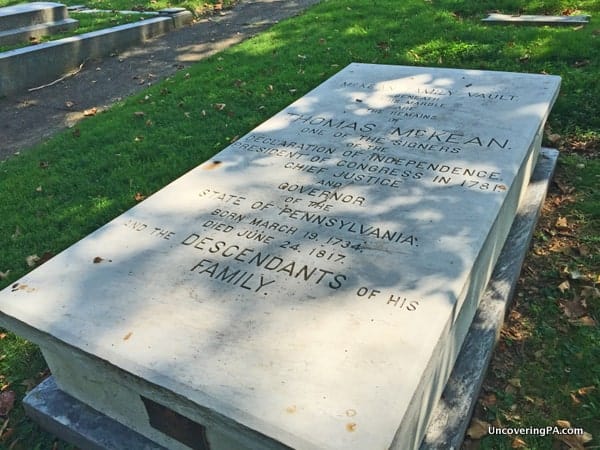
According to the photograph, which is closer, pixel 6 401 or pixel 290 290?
pixel 290 290

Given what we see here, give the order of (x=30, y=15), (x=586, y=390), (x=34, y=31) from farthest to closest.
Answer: (x=30, y=15), (x=34, y=31), (x=586, y=390)

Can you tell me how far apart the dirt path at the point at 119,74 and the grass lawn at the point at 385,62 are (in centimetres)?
53

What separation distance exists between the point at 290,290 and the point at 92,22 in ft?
28.5

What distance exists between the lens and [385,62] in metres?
6.41

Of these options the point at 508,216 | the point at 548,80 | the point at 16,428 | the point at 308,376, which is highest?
the point at 548,80

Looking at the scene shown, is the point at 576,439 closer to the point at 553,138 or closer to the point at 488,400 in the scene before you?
the point at 488,400

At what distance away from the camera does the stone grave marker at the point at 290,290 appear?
5.83ft

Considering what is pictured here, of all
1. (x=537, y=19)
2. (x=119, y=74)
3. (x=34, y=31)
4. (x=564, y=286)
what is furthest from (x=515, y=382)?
(x=34, y=31)

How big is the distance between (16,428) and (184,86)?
4715mm

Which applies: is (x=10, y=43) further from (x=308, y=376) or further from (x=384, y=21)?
(x=308, y=376)

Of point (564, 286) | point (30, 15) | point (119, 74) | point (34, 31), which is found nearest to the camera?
point (564, 286)

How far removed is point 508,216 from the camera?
3.30 m

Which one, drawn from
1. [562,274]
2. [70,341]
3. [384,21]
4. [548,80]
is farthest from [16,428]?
[384,21]

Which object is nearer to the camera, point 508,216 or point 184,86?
point 508,216
